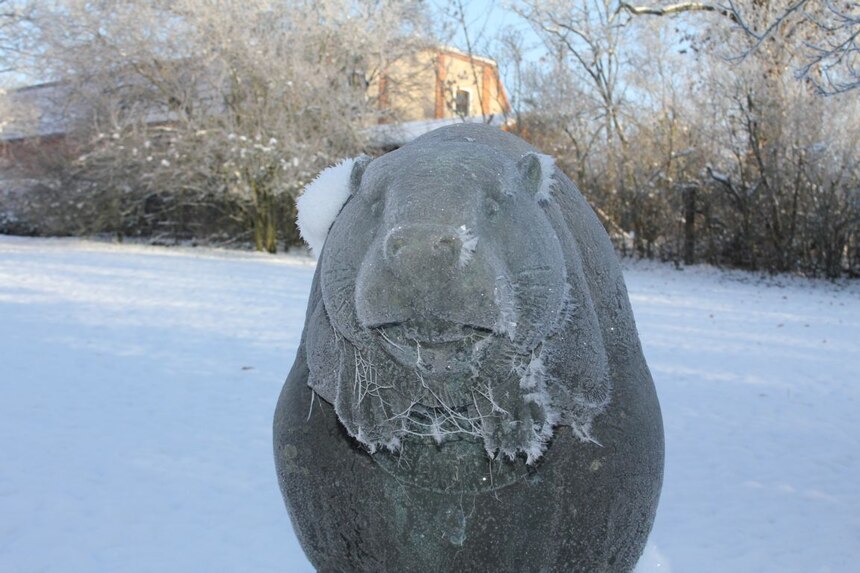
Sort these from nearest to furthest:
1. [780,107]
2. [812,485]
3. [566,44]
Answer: [812,485] → [780,107] → [566,44]

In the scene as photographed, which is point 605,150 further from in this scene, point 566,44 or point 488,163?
point 488,163

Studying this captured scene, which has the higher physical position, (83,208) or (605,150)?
(605,150)

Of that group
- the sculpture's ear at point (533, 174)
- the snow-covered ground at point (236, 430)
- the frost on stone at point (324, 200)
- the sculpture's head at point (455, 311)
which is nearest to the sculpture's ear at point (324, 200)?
the frost on stone at point (324, 200)

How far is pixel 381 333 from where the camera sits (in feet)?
3.67

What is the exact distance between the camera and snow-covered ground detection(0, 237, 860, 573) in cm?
372

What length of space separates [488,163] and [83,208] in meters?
21.1

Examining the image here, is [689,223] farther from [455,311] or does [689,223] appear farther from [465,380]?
[455,311]

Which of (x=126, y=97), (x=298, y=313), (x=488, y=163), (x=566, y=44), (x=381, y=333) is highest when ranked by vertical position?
(x=566, y=44)

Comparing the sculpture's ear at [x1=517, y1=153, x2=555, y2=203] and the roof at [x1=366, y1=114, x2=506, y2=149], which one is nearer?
the sculpture's ear at [x1=517, y1=153, x2=555, y2=203]

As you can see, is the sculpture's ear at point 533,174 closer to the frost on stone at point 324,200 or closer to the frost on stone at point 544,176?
the frost on stone at point 544,176

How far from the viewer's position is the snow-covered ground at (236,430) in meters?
3.72

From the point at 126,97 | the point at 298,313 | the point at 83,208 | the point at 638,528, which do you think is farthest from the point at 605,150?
the point at 638,528

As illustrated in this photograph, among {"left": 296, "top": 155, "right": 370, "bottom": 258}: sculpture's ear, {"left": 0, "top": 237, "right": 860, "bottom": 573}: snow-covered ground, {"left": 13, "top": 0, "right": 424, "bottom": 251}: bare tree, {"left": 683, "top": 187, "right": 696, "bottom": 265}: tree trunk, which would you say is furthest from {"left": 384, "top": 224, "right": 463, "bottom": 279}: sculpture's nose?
{"left": 13, "top": 0, "right": 424, "bottom": 251}: bare tree

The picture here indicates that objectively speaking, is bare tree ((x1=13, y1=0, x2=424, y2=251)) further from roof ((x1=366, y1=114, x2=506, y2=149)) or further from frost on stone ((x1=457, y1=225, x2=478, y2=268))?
frost on stone ((x1=457, y1=225, x2=478, y2=268))
